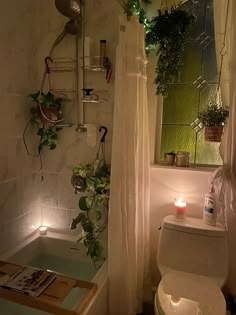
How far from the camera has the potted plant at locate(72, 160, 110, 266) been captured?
66.9 inches

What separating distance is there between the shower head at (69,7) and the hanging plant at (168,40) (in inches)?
20.7

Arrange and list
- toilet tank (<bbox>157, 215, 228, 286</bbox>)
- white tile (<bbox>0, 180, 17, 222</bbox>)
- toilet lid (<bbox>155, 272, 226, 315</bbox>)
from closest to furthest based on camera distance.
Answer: toilet lid (<bbox>155, 272, 226, 315</bbox>) < toilet tank (<bbox>157, 215, 228, 286</bbox>) < white tile (<bbox>0, 180, 17, 222</bbox>)

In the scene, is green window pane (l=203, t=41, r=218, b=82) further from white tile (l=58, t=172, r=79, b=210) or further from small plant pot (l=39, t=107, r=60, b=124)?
white tile (l=58, t=172, r=79, b=210)

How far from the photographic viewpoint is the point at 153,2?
1.71 m

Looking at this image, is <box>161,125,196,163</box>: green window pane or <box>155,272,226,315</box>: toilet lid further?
<box>161,125,196,163</box>: green window pane

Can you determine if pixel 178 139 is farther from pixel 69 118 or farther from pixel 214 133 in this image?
pixel 69 118

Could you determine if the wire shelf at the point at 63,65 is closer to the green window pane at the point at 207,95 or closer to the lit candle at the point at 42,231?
the green window pane at the point at 207,95

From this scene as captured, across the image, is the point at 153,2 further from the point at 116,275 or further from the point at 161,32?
the point at 116,275

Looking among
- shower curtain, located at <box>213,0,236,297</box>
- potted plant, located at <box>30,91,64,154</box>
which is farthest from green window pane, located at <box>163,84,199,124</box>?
potted plant, located at <box>30,91,64,154</box>

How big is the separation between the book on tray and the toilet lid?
2.10 feet

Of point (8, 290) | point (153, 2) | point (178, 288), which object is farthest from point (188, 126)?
point (8, 290)

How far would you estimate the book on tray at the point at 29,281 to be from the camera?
4.40ft

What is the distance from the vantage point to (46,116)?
73.3 inches

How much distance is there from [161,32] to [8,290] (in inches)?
70.3
